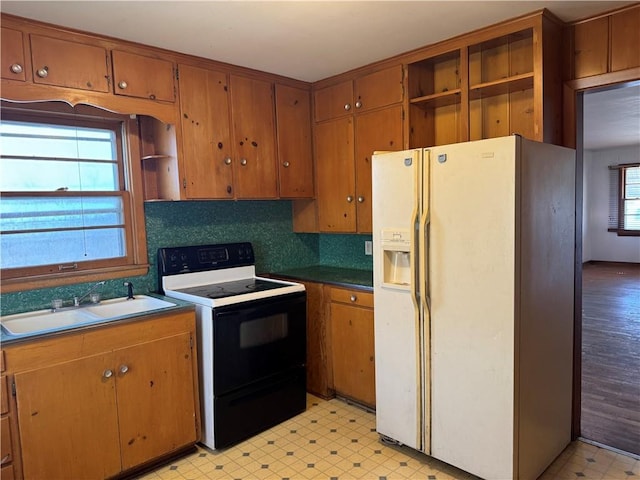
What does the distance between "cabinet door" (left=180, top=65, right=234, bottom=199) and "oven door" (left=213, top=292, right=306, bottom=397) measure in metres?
0.81

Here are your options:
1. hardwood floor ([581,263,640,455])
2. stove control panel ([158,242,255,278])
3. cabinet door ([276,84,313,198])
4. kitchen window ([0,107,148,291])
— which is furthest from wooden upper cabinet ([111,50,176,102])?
hardwood floor ([581,263,640,455])

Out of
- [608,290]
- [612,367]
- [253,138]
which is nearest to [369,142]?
[253,138]

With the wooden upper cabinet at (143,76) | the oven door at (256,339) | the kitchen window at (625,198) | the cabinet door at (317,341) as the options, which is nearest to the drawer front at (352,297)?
the cabinet door at (317,341)

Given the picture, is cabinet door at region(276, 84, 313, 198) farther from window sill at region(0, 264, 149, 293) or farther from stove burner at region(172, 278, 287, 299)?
window sill at region(0, 264, 149, 293)

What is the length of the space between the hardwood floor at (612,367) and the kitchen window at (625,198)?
272 cm

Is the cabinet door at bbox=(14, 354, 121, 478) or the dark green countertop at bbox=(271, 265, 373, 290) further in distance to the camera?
the dark green countertop at bbox=(271, 265, 373, 290)

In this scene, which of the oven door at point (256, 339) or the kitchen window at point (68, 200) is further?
the oven door at point (256, 339)

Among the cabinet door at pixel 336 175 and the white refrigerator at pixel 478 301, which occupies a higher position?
the cabinet door at pixel 336 175

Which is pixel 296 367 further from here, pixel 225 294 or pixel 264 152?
pixel 264 152

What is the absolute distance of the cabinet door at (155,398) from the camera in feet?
7.47

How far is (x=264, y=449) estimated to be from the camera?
2.60 meters

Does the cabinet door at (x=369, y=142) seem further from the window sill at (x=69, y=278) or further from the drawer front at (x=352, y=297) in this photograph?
the window sill at (x=69, y=278)

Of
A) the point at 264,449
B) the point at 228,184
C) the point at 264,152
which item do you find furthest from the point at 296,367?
the point at 264,152

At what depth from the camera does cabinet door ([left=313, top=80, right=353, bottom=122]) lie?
326cm
